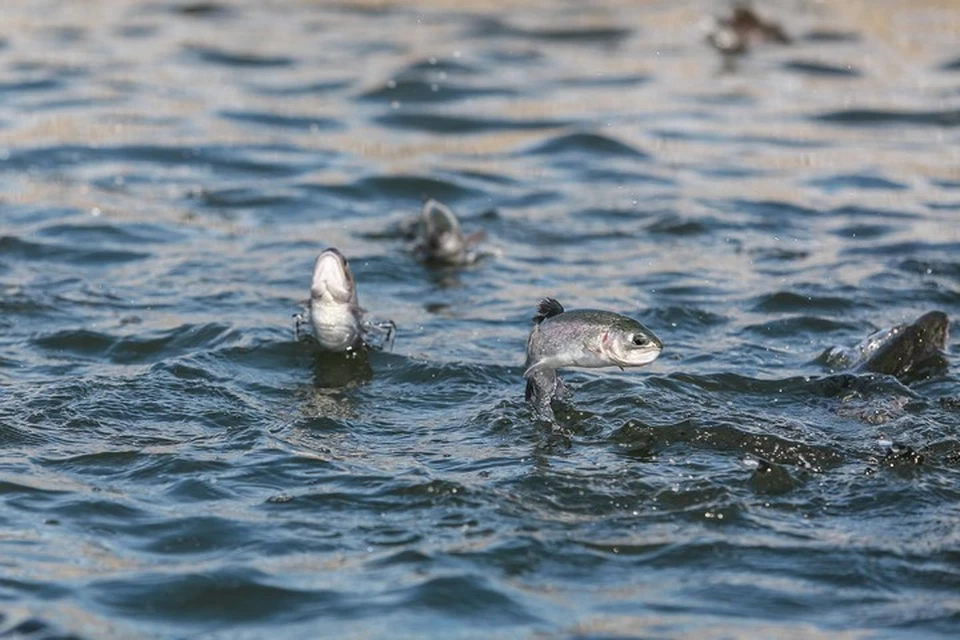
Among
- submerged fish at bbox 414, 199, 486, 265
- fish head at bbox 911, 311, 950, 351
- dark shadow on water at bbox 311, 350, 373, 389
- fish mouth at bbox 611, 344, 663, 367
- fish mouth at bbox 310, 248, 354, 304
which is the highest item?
fish mouth at bbox 310, 248, 354, 304

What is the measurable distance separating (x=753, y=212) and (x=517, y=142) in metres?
3.04

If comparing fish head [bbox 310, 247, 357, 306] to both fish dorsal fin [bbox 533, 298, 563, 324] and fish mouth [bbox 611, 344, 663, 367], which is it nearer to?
fish dorsal fin [bbox 533, 298, 563, 324]

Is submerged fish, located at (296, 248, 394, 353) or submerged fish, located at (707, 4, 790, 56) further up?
submerged fish, located at (707, 4, 790, 56)

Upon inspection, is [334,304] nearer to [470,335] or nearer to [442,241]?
[470,335]

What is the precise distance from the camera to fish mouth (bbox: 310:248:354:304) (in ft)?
26.4

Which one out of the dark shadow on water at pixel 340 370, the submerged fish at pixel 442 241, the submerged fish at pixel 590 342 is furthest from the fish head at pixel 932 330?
the submerged fish at pixel 442 241

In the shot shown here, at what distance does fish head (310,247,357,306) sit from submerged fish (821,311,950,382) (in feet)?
7.99

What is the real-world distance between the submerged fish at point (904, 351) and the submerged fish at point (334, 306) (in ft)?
7.77

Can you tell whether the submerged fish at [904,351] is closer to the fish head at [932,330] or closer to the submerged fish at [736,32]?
the fish head at [932,330]

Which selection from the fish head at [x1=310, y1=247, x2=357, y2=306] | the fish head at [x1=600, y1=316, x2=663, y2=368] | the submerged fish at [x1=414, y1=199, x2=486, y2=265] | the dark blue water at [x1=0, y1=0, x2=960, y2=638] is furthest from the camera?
the submerged fish at [x1=414, y1=199, x2=486, y2=265]

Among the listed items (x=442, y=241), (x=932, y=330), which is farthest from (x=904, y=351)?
(x=442, y=241)

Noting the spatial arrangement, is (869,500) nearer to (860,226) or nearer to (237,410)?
(237,410)

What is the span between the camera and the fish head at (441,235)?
1067cm

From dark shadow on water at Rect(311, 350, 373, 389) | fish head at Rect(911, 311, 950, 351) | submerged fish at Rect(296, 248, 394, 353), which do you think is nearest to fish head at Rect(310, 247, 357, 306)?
submerged fish at Rect(296, 248, 394, 353)
